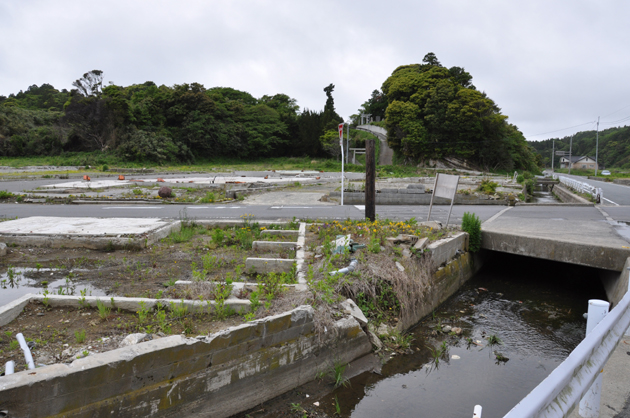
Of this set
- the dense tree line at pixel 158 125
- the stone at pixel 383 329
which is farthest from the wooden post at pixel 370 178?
the dense tree line at pixel 158 125

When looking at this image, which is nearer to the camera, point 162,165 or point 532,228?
point 532,228

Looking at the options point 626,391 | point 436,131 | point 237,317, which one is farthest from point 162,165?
point 626,391

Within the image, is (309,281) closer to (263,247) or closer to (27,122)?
(263,247)

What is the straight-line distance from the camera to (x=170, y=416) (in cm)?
382

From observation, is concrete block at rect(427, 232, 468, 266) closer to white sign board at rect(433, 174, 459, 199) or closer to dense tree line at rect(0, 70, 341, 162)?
white sign board at rect(433, 174, 459, 199)

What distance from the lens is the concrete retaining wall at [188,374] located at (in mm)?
3225

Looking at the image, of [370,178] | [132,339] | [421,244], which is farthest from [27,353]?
[370,178]

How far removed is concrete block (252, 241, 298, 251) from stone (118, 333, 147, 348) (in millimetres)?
4505

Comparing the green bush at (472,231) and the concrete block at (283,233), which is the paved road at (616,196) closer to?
the green bush at (472,231)

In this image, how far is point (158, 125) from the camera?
5622 centimetres

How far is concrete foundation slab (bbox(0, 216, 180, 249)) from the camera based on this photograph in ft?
29.3

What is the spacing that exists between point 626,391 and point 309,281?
3.80 meters

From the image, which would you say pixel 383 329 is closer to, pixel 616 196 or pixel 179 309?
pixel 179 309

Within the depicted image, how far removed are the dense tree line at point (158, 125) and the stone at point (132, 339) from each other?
49.4 meters
